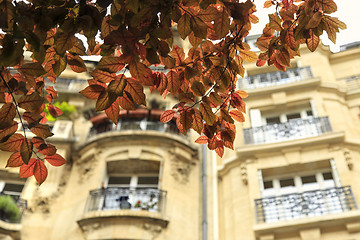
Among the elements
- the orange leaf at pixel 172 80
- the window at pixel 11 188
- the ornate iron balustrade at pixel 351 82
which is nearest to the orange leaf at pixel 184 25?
the orange leaf at pixel 172 80

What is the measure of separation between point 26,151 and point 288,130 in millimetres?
9656

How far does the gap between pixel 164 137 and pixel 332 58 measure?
7339 millimetres

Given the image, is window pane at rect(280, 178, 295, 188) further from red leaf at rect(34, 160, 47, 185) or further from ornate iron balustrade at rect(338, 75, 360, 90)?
red leaf at rect(34, 160, 47, 185)

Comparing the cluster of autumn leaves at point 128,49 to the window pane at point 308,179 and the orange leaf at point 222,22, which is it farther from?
the window pane at point 308,179

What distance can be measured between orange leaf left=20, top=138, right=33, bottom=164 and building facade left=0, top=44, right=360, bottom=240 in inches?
283

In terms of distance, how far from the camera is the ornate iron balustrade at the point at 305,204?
8.63m

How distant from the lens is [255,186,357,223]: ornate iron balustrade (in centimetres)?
863

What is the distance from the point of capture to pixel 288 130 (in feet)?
35.5

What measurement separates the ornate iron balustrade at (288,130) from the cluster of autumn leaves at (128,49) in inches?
326

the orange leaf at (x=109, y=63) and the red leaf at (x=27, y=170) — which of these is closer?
the orange leaf at (x=109, y=63)

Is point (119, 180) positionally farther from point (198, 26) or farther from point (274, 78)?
point (198, 26)

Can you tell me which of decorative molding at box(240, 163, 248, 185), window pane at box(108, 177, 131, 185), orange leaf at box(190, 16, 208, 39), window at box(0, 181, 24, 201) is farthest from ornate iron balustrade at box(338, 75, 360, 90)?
orange leaf at box(190, 16, 208, 39)

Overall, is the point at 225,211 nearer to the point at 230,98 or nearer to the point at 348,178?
the point at 348,178

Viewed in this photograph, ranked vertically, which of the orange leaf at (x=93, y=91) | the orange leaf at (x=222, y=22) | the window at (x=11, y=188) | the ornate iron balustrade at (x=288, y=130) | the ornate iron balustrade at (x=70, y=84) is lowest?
the orange leaf at (x=93, y=91)
